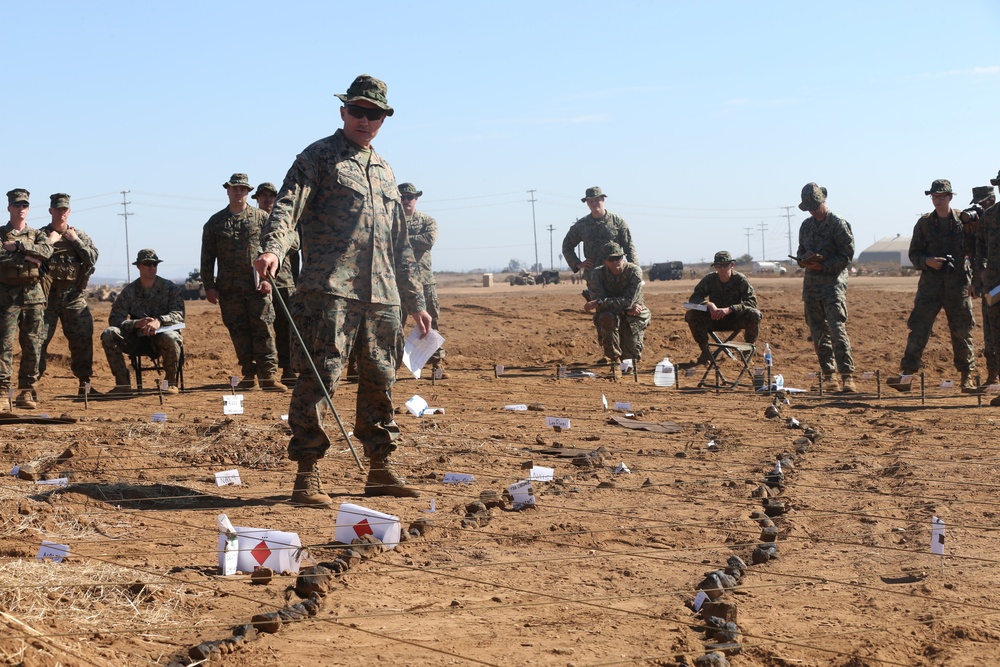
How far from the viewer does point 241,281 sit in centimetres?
1263

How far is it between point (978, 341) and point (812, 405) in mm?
6959

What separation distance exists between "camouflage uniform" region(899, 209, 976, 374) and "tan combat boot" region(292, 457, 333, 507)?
25.3 ft

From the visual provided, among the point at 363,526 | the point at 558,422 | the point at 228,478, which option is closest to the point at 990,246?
the point at 558,422

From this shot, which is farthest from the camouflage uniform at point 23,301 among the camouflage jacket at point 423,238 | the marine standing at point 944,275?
the marine standing at point 944,275

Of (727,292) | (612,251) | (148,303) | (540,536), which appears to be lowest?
(540,536)

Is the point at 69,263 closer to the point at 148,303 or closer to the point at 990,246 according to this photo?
the point at 148,303

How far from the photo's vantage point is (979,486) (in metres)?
7.46

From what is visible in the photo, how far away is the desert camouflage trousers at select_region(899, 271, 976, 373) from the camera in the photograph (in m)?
12.6

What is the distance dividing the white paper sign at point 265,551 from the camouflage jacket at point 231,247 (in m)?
7.21

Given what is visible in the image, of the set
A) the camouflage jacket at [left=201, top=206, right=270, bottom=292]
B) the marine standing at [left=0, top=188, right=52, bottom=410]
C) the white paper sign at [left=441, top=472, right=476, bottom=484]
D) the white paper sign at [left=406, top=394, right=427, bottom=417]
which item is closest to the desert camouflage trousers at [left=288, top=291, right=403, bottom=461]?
the white paper sign at [left=441, top=472, right=476, bottom=484]

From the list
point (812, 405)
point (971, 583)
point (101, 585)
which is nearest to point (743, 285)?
point (812, 405)

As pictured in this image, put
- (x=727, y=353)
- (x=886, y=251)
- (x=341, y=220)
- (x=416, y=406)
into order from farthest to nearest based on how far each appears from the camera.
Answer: (x=886, y=251) < (x=727, y=353) < (x=416, y=406) < (x=341, y=220)

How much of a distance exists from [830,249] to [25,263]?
8247 millimetres

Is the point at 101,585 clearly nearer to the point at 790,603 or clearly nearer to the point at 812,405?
the point at 790,603
